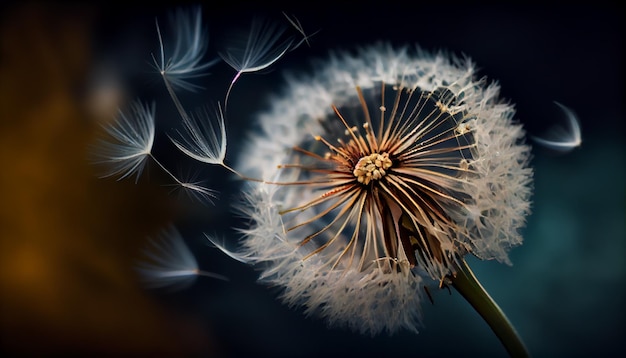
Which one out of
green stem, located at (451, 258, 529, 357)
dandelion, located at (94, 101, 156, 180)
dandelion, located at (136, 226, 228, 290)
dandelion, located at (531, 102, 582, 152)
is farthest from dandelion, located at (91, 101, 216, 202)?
dandelion, located at (531, 102, 582, 152)

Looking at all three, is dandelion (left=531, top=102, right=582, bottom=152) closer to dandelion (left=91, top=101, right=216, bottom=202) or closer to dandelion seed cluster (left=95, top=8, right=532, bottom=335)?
dandelion seed cluster (left=95, top=8, right=532, bottom=335)

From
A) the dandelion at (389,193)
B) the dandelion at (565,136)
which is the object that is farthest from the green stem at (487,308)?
the dandelion at (565,136)

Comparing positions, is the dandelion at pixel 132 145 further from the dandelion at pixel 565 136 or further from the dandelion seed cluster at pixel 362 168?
the dandelion at pixel 565 136

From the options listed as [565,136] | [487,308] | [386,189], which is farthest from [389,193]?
[565,136]

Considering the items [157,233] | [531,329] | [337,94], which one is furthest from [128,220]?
[531,329]

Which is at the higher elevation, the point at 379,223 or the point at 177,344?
Result: the point at 379,223

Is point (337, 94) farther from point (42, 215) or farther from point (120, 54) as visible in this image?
point (42, 215)
